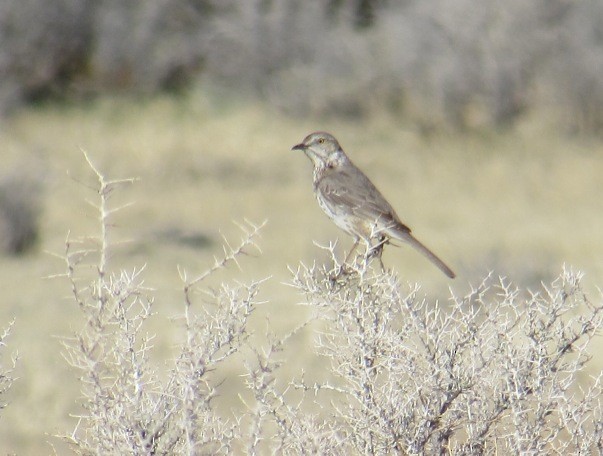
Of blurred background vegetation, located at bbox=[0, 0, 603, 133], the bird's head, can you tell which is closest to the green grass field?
blurred background vegetation, located at bbox=[0, 0, 603, 133]

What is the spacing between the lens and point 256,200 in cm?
1535

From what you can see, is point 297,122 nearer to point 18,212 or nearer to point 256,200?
point 256,200

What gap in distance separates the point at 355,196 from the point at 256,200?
8322 mm

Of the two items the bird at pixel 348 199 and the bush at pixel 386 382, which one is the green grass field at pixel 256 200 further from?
the bush at pixel 386 382

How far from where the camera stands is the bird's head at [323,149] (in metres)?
7.84

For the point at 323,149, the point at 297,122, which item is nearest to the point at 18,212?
the point at 297,122

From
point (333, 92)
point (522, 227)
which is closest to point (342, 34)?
point (333, 92)

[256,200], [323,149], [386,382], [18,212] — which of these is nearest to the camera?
[386,382]

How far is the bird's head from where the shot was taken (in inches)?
309

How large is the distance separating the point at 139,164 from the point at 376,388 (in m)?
12.5

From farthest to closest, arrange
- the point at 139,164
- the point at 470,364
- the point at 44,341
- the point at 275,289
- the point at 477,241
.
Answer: the point at 139,164 < the point at 477,241 < the point at 275,289 < the point at 44,341 < the point at 470,364

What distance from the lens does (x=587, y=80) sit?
59.2ft

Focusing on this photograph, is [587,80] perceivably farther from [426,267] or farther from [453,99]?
[426,267]

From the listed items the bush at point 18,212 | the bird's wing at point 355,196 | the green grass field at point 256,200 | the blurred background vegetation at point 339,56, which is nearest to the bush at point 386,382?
the bird's wing at point 355,196
